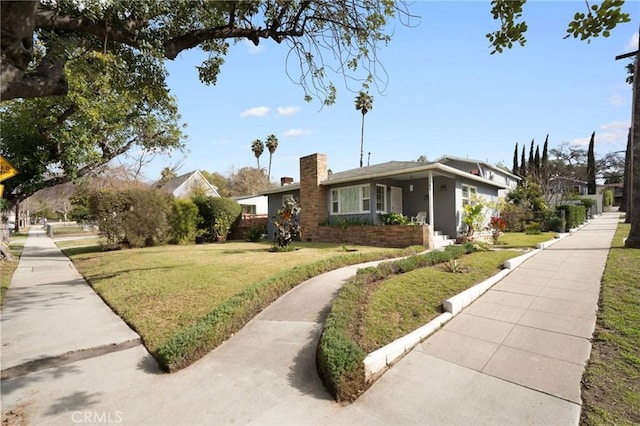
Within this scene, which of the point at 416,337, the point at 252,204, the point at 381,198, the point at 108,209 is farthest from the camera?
the point at 252,204

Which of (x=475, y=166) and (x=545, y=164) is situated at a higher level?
(x=545, y=164)

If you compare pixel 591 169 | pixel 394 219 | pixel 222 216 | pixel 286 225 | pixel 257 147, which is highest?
pixel 257 147

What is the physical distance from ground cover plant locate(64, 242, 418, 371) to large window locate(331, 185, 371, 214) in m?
4.69

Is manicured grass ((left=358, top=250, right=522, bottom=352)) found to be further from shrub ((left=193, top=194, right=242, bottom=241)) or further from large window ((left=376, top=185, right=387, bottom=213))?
shrub ((left=193, top=194, right=242, bottom=241))

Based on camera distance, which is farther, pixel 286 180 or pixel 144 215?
pixel 286 180

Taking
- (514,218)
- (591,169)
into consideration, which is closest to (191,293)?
(514,218)

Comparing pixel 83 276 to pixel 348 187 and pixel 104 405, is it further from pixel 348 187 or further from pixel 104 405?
pixel 348 187

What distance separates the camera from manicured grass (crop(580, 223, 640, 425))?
2.91 metres

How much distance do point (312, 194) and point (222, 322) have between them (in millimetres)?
12799

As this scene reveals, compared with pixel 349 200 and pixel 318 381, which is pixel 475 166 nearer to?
pixel 349 200

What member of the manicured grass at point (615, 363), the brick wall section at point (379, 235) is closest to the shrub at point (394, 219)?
the brick wall section at point (379, 235)

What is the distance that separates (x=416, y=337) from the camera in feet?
14.8

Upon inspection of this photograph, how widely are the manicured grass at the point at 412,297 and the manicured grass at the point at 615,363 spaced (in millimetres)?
1966

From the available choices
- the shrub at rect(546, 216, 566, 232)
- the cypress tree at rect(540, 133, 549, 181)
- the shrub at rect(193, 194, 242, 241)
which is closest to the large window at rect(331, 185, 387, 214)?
the shrub at rect(193, 194, 242, 241)
